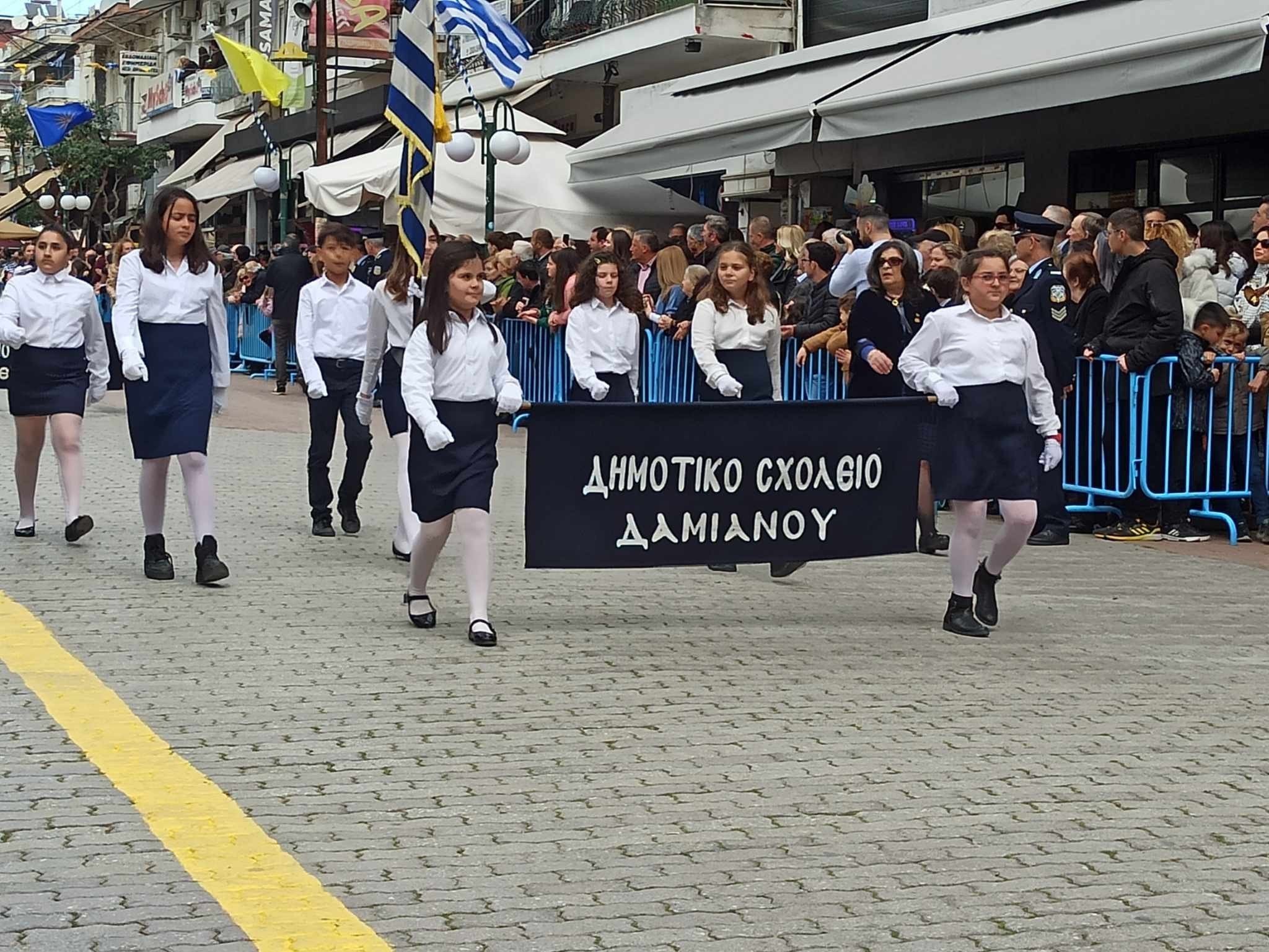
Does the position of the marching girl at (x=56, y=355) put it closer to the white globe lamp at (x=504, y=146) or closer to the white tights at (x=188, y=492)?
the white tights at (x=188, y=492)

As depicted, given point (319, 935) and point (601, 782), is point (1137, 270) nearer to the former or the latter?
point (601, 782)

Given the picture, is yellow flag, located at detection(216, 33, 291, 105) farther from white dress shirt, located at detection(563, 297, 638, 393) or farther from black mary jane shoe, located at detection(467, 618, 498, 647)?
black mary jane shoe, located at detection(467, 618, 498, 647)

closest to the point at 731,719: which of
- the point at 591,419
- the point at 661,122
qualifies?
the point at 591,419

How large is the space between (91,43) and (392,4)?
118 feet

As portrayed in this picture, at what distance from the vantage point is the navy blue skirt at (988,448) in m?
7.95

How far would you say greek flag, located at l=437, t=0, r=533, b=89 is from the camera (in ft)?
60.4

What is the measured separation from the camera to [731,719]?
20.9 feet

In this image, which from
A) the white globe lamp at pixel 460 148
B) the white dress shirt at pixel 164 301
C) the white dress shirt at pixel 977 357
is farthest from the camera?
the white globe lamp at pixel 460 148

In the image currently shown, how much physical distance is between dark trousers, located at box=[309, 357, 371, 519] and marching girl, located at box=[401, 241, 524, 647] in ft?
9.70

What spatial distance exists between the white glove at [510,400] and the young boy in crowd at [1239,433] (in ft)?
16.9

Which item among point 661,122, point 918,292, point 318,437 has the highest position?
point 661,122

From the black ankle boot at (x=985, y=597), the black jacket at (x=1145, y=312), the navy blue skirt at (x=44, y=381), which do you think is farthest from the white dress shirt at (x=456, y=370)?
the black jacket at (x=1145, y=312)

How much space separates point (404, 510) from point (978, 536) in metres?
3.10

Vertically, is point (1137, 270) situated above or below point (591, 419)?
above
